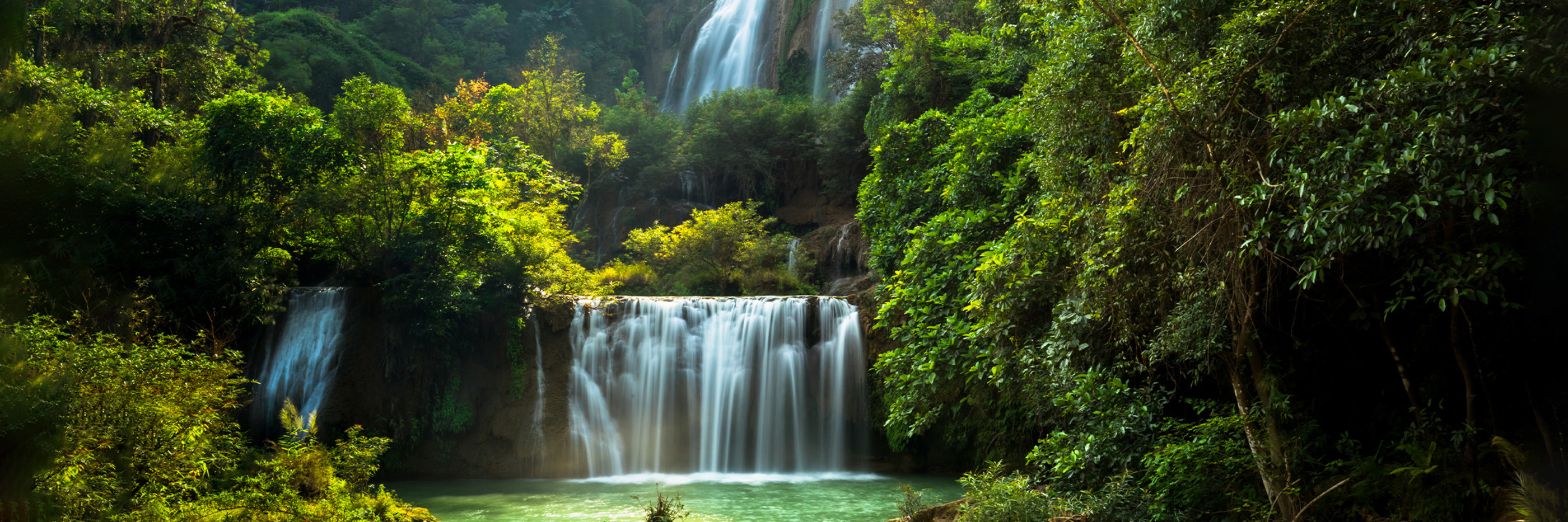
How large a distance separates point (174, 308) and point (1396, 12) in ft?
54.9

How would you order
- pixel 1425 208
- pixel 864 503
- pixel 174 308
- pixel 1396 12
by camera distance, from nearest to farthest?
pixel 1425 208 → pixel 1396 12 → pixel 864 503 → pixel 174 308

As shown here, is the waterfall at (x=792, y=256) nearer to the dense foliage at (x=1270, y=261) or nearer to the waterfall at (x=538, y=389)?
the waterfall at (x=538, y=389)

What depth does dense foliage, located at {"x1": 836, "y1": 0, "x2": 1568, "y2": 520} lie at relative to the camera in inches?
164

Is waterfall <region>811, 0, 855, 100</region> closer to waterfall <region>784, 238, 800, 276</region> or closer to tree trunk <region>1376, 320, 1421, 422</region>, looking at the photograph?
waterfall <region>784, 238, 800, 276</region>

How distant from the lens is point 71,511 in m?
5.43

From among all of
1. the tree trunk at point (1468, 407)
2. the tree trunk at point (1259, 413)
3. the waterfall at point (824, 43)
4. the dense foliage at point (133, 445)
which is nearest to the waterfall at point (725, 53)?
the waterfall at point (824, 43)

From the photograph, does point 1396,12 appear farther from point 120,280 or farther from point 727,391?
point 120,280

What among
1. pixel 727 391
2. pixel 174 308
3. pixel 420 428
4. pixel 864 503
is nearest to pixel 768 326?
pixel 727 391

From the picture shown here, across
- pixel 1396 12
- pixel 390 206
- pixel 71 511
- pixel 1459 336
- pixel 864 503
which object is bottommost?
pixel 864 503

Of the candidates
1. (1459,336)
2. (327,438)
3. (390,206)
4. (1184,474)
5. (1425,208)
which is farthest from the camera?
(390,206)

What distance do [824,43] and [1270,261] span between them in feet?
93.4

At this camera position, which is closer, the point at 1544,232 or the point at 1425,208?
the point at 1425,208

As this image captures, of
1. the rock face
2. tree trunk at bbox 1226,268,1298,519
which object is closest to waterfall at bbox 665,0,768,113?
the rock face

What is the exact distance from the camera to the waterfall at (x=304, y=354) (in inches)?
599
